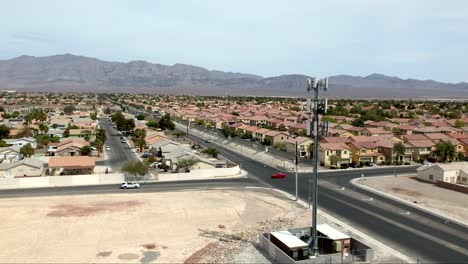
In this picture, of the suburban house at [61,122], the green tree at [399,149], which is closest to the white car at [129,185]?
the green tree at [399,149]

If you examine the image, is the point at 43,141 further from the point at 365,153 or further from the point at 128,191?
the point at 365,153

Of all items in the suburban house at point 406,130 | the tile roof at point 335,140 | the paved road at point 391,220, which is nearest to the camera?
the paved road at point 391,220

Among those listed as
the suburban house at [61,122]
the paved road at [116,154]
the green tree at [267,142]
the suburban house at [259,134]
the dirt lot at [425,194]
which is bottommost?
the dirt lot at [425,194]

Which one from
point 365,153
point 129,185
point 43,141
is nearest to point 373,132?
point 365,153

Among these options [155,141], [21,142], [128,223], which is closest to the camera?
[128,223]

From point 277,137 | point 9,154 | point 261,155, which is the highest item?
point 277,137

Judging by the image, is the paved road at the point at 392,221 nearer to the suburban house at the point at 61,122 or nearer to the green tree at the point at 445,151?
the green tree at the point at 445,151

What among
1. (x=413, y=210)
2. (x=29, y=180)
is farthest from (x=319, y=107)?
(x=29, y=180)
